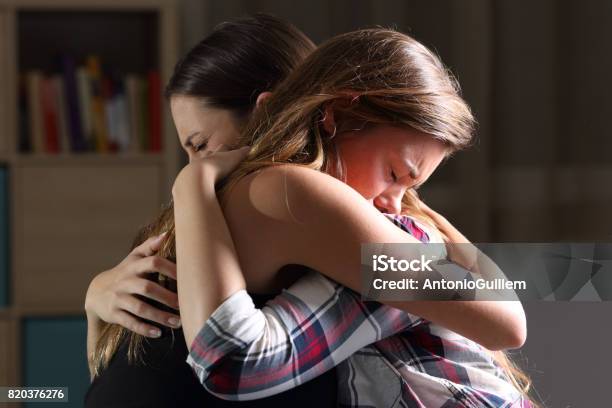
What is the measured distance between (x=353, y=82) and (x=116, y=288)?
32 centimetres

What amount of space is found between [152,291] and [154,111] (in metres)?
1.74

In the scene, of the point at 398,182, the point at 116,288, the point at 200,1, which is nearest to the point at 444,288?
the point at 398,182

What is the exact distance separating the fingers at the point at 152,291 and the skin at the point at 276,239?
10 cm

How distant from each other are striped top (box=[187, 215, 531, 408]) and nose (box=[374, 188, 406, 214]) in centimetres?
5

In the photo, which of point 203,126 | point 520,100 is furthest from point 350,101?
point 520,100

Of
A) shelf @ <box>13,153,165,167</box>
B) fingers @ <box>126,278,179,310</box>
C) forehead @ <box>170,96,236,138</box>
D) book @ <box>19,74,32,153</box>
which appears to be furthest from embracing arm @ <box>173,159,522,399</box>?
book @ <box>19,74,32,153</box>

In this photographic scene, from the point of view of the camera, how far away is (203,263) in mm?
692

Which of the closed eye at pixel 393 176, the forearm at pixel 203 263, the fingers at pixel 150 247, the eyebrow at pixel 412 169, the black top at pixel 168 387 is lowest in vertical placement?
the black top at pixel 168 387

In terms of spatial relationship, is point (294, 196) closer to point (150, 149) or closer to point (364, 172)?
point (364, 172)

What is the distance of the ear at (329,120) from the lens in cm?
78

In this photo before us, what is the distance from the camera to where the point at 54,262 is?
2480mm

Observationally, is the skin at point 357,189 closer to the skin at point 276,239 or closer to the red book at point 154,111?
the skin at point 276,239

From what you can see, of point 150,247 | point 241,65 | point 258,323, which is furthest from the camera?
point 241,65

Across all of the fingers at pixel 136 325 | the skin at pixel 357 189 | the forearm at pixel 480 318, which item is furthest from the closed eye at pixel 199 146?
the forearm at pixel 480 318
